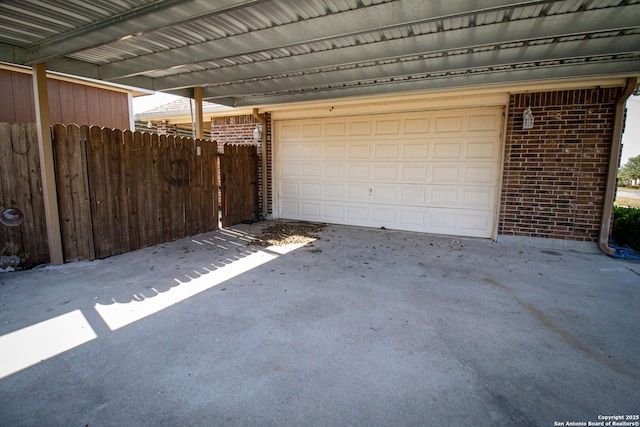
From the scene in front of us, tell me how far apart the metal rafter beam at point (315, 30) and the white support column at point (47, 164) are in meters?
1.04

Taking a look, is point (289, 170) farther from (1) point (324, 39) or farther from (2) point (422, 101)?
(1) point (324, 39)

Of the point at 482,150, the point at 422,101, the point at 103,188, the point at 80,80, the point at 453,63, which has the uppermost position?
the point at 80,80

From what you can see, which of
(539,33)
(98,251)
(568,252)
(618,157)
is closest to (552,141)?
(618,157)

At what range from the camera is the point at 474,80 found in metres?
5.25

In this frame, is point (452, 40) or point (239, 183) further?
point (239, 183)

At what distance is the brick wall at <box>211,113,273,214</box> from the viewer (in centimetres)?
815

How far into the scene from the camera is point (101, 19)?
3287 mm

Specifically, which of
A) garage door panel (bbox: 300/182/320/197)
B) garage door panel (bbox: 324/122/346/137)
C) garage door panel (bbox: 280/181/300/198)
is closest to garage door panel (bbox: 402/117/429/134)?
garage door panel (bbox: 324/122/346/137)

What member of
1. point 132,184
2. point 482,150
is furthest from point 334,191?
point 132,184

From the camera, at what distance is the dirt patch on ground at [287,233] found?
6.00m

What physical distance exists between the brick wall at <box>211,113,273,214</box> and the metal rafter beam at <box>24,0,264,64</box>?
417 cm

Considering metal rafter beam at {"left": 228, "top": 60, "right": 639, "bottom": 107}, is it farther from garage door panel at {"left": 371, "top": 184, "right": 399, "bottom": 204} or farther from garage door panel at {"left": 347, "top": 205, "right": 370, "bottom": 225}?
garage door panel at {"left": 347, "top": 205, "right": 370, "bottom": 225}

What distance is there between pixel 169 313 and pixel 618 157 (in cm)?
695

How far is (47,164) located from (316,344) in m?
4.22
